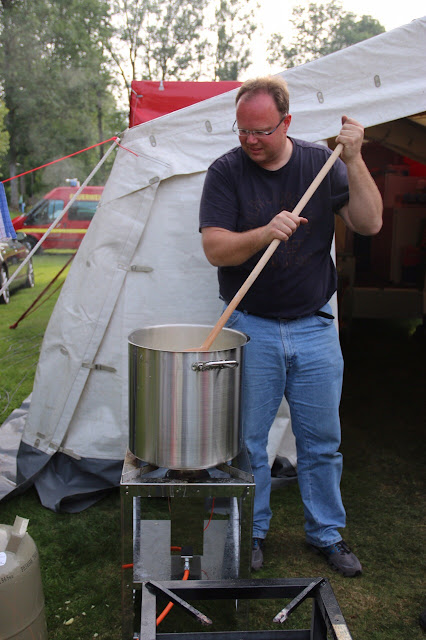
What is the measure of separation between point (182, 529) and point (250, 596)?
53 cm

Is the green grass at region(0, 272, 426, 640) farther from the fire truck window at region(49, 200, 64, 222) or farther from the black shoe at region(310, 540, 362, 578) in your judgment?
the fire truck window at region(49, 200, 64, 222)

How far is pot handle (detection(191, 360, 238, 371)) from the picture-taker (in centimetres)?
170

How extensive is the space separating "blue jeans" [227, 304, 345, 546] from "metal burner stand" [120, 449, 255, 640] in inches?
7.7

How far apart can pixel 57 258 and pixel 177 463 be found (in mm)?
13919

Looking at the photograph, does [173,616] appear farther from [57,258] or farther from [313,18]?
[313,18]

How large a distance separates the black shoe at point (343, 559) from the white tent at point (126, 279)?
1.18 metres

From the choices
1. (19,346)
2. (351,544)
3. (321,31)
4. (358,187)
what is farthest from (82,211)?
(321,31)

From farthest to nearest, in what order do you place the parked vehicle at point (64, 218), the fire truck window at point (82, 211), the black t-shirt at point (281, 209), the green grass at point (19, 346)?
the fire truck window at point (82, 211), the parked vehicle at point (64, 218), the green grass at point (19, 346), the black t-shirt at point (281, 209)

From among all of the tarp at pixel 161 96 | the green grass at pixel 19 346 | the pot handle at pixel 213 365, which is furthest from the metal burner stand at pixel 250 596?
the tarp at pixel 161 96

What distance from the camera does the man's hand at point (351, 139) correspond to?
2.07 metres

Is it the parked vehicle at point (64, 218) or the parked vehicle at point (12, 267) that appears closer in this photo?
the parked vehicle at point (12, 267)

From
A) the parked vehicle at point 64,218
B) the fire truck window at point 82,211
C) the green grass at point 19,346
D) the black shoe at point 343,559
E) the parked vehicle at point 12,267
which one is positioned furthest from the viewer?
the fire truck window at point 82,211

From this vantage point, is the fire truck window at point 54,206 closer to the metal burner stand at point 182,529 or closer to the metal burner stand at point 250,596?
the metal burner stand at point 182,529

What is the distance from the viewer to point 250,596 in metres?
1.51
